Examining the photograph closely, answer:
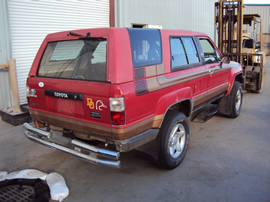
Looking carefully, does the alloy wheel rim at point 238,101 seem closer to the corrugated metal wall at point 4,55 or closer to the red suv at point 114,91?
the red suv at point 114,91

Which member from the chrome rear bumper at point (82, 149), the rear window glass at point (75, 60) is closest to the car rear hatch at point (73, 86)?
the rear window glass at point (75, 60)

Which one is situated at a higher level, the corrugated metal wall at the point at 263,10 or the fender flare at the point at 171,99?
the corrugated metal wall at the point at 263,10

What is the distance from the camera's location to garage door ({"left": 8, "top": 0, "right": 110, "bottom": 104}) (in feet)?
23.4

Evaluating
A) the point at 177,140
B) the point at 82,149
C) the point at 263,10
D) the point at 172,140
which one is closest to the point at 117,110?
the point at 82,149

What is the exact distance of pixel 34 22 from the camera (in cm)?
758

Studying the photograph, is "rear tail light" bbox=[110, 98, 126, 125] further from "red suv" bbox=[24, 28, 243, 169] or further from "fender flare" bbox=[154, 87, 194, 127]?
"fender flare" bbox=[154, 87, 194, 127]

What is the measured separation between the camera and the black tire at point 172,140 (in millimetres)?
3650

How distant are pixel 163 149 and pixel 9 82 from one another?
4.95m

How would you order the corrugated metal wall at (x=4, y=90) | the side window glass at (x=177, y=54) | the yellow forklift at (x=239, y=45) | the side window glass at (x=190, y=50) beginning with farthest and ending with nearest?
1. the yellow forklift at (x=239, y=45)
2. the corrugated metal wall at (x=4, y=90)
3. the side window glass at (x=190, y=50)
4. the side window glass at (x=177, y=54)

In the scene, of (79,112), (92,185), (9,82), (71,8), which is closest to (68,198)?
(92,185)

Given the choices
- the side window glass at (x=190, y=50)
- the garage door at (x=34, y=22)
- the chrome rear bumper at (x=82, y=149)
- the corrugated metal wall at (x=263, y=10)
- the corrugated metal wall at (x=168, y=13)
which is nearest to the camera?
the chrome rear bumper at (x=82, y=149)

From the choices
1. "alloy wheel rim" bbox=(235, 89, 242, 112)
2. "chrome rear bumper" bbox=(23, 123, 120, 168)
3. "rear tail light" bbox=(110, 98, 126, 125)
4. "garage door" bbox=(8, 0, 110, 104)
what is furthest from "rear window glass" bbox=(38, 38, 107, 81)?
"alloy wheel rim" bbox=(235, 89, 242, 112)

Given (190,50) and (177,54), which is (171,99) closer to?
(177,54)

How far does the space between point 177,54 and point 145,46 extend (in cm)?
79
